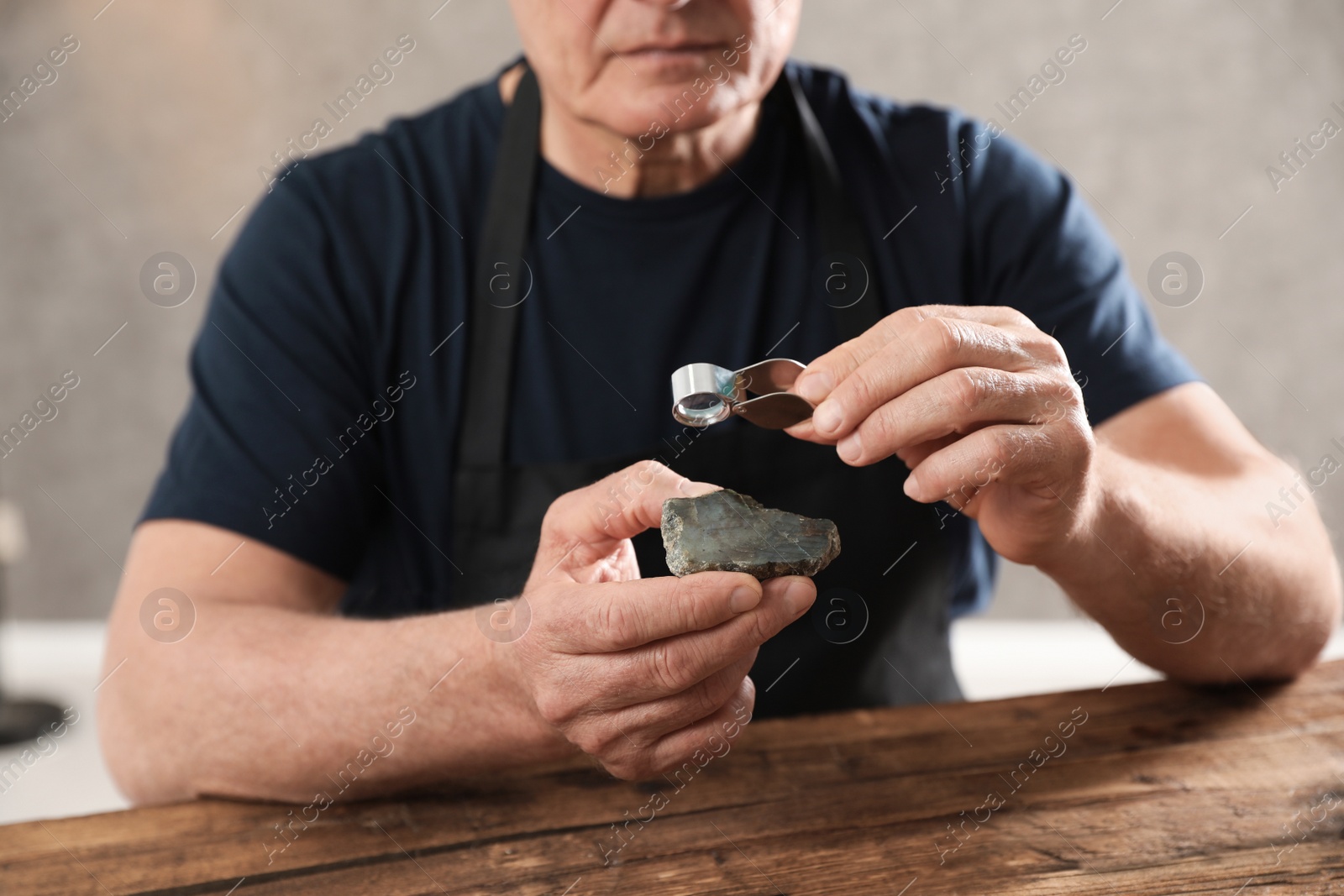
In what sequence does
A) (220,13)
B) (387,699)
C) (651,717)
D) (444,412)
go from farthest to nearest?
(220,13) → (444,412) → (387,699) → (651,717)

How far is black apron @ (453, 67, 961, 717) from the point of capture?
→ 0.70 metres

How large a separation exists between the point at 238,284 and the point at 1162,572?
65cm

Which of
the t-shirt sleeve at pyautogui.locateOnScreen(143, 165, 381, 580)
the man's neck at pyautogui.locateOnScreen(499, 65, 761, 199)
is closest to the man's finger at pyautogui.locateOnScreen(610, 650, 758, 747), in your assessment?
the t-shirt sleeve at pyautogui.locateOnScreen(143, 165, 381, 580)

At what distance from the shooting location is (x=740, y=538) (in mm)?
492

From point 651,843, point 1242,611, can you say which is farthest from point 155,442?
point 1242,611

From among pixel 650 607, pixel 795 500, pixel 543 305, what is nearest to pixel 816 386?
pixel 650 607

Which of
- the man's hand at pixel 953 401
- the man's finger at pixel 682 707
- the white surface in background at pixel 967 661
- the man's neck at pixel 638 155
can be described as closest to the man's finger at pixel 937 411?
the man's hand at pixel 953 401

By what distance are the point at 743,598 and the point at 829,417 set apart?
87 mm

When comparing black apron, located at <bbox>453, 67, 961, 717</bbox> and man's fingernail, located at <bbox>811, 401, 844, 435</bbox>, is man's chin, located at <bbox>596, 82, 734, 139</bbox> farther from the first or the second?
man's fingernail, located at <bbox>811, 401, 844, 435</bbox>

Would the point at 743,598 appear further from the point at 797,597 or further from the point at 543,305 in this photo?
the point at 543,305

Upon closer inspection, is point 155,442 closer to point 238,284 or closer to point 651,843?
point 238,284

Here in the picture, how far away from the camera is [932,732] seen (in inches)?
26.0

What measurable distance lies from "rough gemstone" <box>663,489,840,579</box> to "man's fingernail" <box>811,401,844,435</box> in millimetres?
53

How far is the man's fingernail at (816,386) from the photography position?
483 mm
